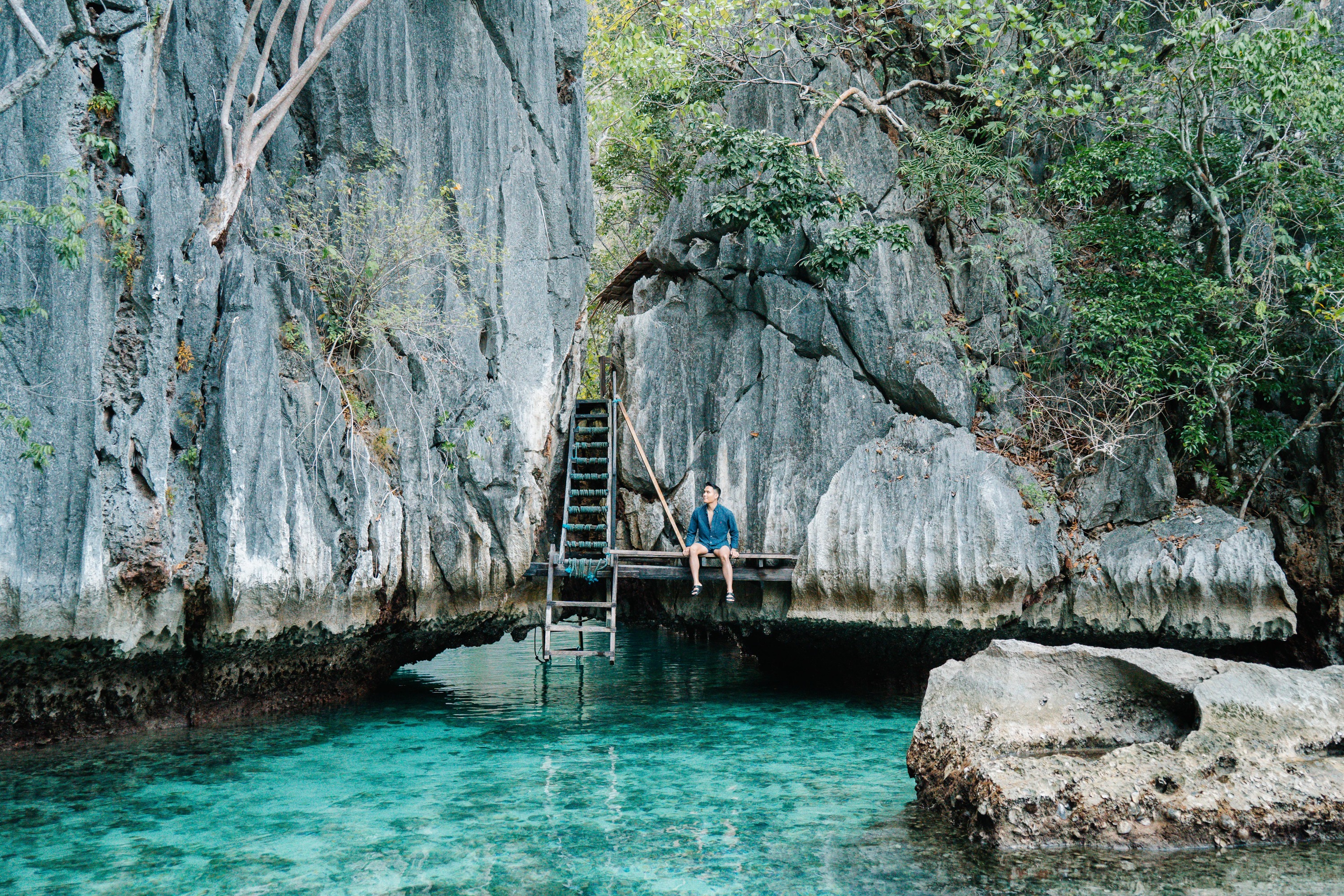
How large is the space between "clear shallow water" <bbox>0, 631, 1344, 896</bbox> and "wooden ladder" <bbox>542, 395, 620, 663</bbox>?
1159 mm

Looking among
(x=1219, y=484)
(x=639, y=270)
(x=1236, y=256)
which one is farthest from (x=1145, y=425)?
(x=639, y=270)

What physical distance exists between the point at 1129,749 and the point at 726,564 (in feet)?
18.6

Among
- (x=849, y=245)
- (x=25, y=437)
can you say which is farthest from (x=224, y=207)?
(x=849, y=245)

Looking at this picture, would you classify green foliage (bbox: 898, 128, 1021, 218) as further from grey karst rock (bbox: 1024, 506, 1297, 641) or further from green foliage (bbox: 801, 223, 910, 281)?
grey karst rock (bbox: 1024, 506, 1297, 641)

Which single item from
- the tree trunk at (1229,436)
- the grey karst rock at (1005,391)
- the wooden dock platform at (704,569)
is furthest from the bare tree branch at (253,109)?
the tree trunk at (1229,436)

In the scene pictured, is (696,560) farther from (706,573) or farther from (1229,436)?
(1229,436)

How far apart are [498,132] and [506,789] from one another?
8.07 metres

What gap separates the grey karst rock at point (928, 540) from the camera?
34.6 ft

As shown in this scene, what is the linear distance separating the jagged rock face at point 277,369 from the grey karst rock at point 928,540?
3.76 metres

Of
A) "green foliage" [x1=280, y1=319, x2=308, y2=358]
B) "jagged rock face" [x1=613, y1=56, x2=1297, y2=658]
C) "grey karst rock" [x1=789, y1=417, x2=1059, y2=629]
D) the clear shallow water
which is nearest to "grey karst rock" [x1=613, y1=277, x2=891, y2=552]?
"jagged rock face" [x1=613, y1=56, x2=1297, y2=658]

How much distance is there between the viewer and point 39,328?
6.92 m

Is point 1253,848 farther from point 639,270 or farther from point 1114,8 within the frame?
point 1114,8

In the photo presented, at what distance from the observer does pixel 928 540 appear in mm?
10695

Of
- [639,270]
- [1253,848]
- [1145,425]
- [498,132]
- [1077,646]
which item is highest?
[498,132]
